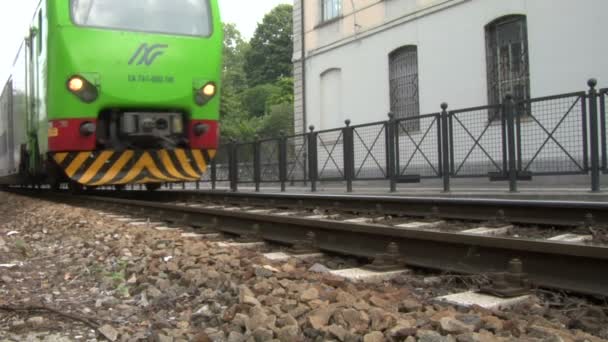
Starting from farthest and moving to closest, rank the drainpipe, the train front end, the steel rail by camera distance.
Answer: the drainpipe
the train front end
the steel rail

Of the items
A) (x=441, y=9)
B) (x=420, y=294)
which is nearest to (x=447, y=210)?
(x=420, y=294)

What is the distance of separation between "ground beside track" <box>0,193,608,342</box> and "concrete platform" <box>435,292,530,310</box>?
6cm

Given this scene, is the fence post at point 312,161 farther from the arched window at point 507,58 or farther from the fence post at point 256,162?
the arched window at point 507,58

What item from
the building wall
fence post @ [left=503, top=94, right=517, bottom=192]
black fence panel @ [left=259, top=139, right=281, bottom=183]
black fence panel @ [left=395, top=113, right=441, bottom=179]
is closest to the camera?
fence post @ [left=503, top=94, right=517, bottom=192]

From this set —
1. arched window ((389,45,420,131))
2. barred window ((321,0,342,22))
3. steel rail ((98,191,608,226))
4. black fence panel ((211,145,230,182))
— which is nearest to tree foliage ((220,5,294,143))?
barred window ((321,0,342,22))

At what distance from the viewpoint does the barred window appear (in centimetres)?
1788

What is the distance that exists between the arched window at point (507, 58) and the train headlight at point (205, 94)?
6.57m

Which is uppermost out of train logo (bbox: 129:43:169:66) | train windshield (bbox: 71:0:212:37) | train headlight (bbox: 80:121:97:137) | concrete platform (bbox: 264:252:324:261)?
train windshield (bbox: 71:0:212:37)

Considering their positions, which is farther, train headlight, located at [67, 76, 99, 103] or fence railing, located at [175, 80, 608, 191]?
train headlight, located at [67, 76, 99, 103]

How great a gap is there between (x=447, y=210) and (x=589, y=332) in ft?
12.6

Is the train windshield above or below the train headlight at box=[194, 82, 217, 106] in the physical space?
above

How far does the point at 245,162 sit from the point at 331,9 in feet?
22.2

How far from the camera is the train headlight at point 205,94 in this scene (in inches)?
367

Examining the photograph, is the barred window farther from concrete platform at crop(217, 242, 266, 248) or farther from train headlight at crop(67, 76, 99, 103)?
concrete platform at crop(217, 242, 266, 248)
